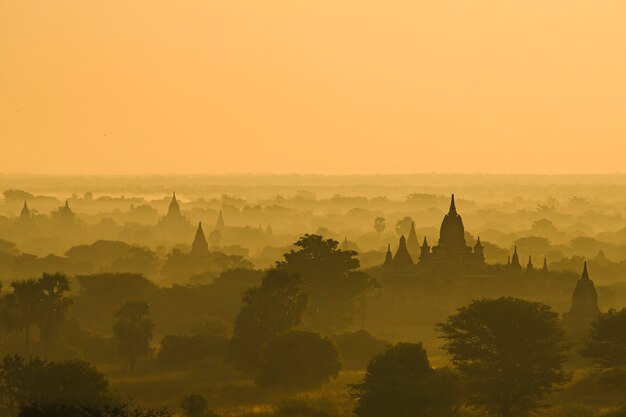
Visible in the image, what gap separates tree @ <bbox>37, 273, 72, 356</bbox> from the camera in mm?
65875

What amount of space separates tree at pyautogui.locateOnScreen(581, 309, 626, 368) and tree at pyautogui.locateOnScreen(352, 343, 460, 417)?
7.26 m

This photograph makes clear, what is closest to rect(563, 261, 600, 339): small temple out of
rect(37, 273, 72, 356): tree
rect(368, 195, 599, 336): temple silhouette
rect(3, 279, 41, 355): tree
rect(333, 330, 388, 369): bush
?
rect(333, 330, 388, 369): bush

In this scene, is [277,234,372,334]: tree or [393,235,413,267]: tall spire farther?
[393,235,413,267]: tall spire

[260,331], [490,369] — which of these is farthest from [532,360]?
[260,331]

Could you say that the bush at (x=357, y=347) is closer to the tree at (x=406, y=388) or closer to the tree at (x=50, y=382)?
the tree at (x=406, y=388)

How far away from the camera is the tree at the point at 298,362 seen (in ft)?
196

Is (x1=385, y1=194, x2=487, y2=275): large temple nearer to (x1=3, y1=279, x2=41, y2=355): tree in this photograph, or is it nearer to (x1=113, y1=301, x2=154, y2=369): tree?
(x1=113, y1=301, x2=154, y2=369): tree

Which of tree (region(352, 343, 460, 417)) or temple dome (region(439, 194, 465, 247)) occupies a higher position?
temple dome (region(439, 194, 465, 247))

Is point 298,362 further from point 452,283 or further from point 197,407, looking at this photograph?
point 452,283

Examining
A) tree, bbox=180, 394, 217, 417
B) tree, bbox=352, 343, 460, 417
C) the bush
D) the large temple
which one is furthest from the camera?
the large temple

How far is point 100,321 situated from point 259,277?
12547 mm

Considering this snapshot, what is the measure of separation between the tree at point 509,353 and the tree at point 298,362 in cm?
708

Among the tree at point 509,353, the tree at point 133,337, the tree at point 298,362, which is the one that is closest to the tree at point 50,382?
the tree at point 298,362

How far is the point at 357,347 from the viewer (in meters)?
68.8
